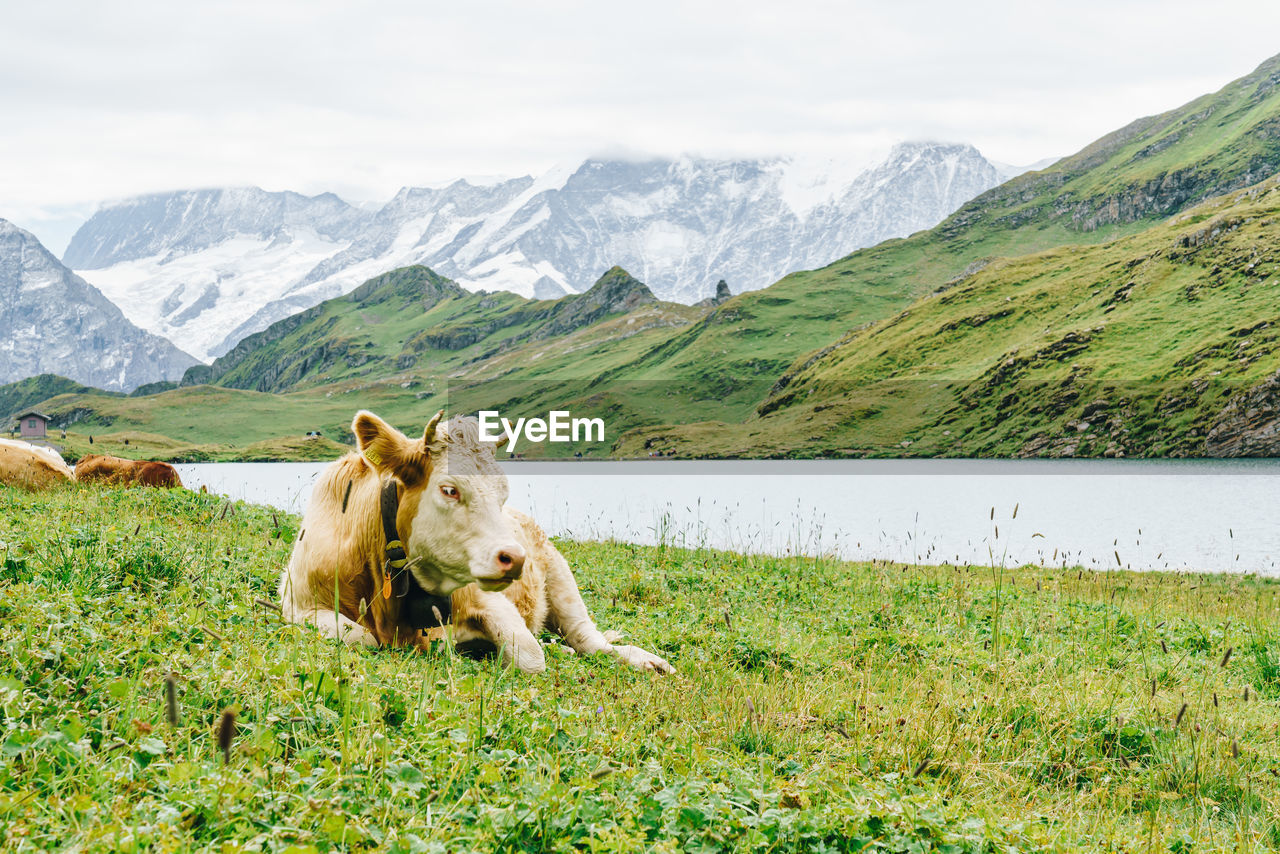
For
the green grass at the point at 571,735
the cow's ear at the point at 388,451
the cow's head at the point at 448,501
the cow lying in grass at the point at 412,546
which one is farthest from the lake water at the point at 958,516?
the cow's ear at the point at 388,451

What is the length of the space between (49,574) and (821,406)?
183 meters

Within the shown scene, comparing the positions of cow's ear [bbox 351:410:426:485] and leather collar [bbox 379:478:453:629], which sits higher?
cow's ear [bbox 351:410:426:485]

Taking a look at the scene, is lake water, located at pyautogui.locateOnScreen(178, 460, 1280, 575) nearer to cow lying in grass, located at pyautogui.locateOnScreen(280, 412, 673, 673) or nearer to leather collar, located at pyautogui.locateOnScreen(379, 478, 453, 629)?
cow lying in grass, located at pyautogui.locateOnScreen(280, 412, 673, 673)

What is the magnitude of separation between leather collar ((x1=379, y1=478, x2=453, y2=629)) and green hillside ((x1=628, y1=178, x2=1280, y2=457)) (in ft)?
460

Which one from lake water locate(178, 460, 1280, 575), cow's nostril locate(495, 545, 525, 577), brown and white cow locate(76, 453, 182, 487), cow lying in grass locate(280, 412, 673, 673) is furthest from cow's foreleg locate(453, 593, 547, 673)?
brown and white cow locate(76, 453, 182, 487)

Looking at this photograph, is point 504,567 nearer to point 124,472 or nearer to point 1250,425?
point 124,472

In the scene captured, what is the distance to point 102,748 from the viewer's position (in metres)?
4.08

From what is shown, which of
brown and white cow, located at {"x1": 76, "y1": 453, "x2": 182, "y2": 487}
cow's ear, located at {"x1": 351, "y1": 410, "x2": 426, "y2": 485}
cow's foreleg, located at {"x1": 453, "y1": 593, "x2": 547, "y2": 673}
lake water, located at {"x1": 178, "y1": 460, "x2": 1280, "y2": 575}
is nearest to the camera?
cow's ear, located at {"x1": 351, "y1": 410, "x2": 426, "y2": 485}

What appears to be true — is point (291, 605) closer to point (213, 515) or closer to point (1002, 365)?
point (213, 515)

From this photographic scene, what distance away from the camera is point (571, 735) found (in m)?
5.26

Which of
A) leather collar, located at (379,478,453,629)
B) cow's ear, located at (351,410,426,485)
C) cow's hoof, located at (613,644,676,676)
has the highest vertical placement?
cow's ear, located at (351,410,426,485)

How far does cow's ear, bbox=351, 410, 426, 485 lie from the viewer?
7105mm

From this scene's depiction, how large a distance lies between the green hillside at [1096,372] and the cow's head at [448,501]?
140362 millimetres

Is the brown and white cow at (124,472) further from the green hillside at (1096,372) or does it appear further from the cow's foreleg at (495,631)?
the green hillside at (1096,372)
